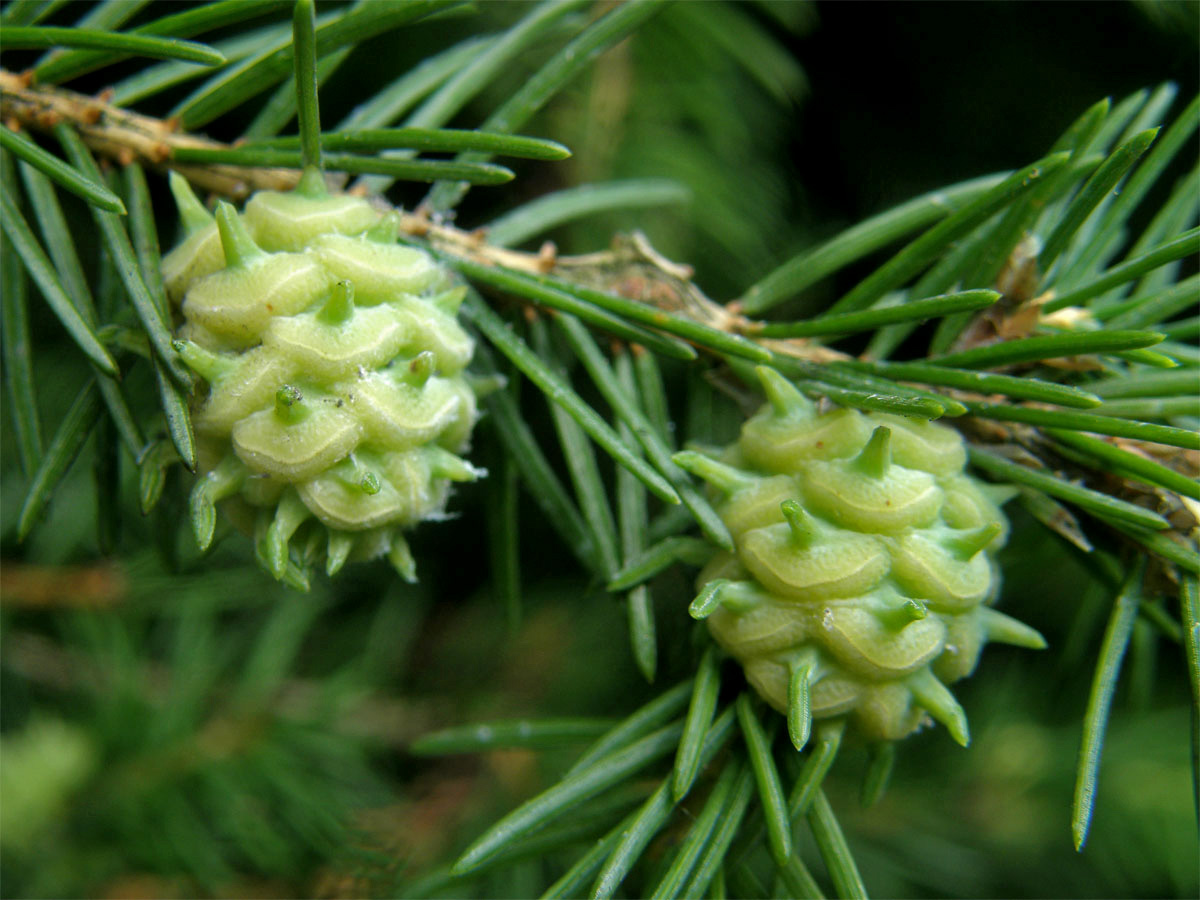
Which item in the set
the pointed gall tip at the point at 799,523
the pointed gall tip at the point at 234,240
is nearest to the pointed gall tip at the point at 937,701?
the pointed gall tip at the point at 799,523

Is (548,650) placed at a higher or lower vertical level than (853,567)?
lower

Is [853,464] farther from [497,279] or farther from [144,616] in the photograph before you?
[144,616]

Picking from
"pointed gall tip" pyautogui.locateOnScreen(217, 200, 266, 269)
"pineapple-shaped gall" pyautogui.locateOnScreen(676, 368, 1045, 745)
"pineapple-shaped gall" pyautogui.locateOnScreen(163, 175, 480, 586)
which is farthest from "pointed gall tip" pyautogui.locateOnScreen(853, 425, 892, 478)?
"pointed gall tip" pyautogui.locateOnScreen(217, 200, 266, 269)

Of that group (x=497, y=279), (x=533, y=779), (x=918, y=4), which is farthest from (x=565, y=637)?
(x=918, y=4)

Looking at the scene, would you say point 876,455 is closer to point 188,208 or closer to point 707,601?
point 707,601

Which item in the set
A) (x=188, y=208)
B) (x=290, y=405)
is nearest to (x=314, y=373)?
(x=290, y=405)

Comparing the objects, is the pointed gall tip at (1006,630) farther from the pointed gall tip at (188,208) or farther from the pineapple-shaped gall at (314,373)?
the pointed gall tip at (188,208)
